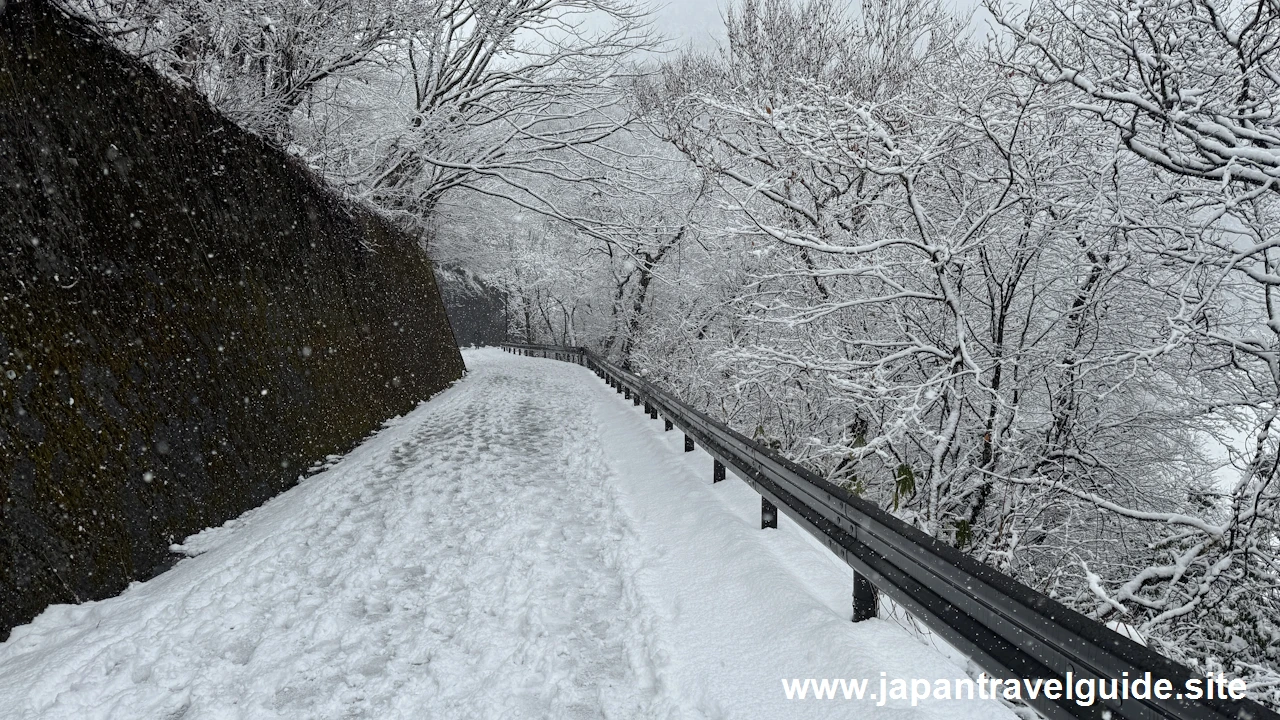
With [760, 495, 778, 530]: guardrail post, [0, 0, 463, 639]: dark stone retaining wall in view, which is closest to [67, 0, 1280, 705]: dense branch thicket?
[760, 495, 778, 530]: guardrail post

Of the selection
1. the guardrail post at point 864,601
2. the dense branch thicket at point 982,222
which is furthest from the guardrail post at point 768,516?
the guardrail post at point 864,601

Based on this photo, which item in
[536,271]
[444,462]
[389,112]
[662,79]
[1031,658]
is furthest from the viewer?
[536,271]

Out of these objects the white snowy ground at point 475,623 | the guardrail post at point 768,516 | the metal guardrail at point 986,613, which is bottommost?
the white snowy ground at point 475,623

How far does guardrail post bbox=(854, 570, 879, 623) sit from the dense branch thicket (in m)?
1.26

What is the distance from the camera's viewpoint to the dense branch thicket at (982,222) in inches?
184

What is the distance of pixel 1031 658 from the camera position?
8.07 feet

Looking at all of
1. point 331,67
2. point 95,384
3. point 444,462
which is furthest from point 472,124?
point 95,384

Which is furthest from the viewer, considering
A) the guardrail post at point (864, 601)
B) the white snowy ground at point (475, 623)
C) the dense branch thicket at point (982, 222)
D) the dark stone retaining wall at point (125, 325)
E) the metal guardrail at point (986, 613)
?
the dense branch thicket at point (982, 222)

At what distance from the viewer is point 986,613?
8.84ft

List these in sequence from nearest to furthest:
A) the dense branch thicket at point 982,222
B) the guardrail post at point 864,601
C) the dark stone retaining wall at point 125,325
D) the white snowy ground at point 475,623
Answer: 1. the white snowy ground at point 475,623
2. the guardrail post at point 864,601
3. the dark stone retaining wall at point 125,325
4. the dense branch thicket at point 982,222

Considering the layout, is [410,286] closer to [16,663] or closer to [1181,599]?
[16,663]

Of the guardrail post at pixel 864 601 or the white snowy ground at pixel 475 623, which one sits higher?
the guardrail post at pixel 864 601

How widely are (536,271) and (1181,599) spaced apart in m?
41.4

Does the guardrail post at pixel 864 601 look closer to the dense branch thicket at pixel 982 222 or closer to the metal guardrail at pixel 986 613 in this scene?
the metal guardrail at pixel 986 613
